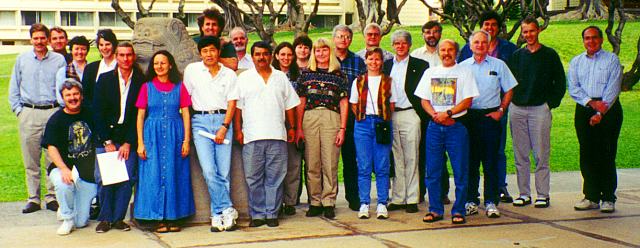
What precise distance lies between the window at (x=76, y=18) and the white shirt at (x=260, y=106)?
57085 millimetres

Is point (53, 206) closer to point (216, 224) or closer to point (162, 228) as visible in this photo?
point (162, 228)

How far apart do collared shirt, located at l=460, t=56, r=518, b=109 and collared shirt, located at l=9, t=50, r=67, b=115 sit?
439cm

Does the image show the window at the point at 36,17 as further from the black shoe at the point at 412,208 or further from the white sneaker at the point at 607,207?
the white sneaker at the point at 607,207

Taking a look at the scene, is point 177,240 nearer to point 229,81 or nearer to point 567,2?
point 229,81

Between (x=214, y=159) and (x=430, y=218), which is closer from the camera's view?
(x=214, y=159)

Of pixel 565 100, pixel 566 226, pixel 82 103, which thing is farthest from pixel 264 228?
pixel 565 100

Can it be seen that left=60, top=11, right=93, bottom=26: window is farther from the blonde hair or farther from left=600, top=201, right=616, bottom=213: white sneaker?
left=600, top=201, right=616, bottom=213: white sneaker

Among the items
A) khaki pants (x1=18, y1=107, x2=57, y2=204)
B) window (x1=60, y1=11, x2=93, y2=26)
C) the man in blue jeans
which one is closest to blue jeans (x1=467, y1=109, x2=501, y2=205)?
the man in blue jeans

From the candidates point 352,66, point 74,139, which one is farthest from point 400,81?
point 74,139

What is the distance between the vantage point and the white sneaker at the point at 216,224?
896 cm

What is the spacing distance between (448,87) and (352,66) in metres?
1.23

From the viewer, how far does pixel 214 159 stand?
9.11 m

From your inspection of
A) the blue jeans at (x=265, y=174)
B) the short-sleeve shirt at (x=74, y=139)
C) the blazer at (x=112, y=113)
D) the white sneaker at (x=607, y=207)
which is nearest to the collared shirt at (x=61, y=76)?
the short-sleeve shirt at (x=74, y=139)

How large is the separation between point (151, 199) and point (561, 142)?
10.5 metres
